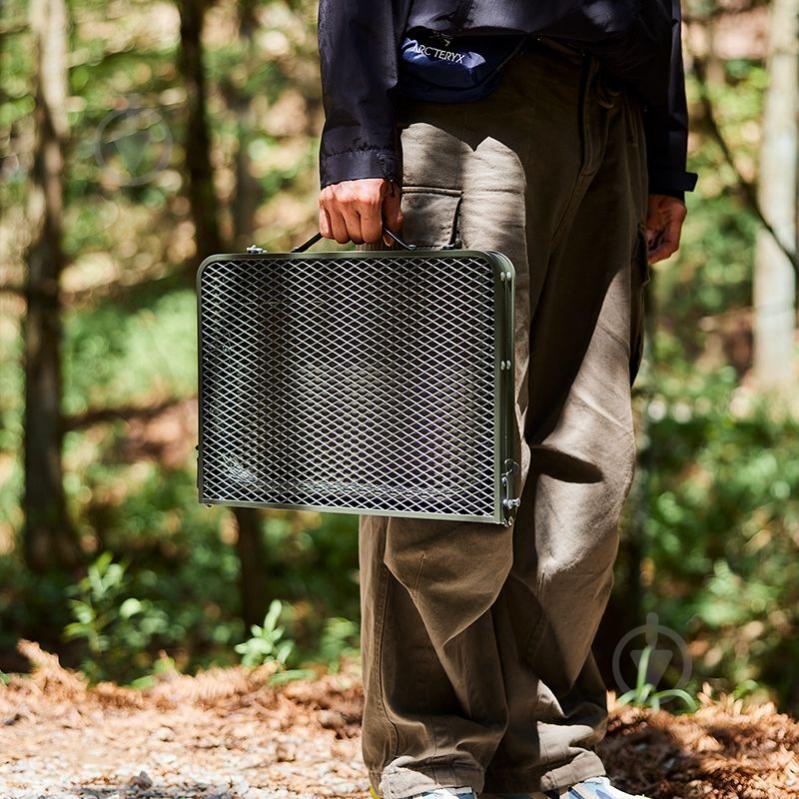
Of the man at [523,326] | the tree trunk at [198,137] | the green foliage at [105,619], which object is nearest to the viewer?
the man at [523,326]

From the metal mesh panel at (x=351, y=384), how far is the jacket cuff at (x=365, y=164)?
0.50 feet

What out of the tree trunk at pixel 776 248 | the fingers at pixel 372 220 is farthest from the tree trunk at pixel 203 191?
the tree trunk at pixel 776 248

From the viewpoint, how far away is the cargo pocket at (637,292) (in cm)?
234

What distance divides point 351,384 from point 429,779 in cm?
80

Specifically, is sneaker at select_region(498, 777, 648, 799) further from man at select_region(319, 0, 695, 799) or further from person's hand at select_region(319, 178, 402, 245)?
person's hand at select_region(319, 178, 402, 245)

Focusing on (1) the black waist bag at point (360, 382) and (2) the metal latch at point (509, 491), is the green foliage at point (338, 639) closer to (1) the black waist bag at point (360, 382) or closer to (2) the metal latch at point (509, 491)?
(1) the black waist bag at point (360, 382)

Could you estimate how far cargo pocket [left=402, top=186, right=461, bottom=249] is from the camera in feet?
6.52

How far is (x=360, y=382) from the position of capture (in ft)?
6.47

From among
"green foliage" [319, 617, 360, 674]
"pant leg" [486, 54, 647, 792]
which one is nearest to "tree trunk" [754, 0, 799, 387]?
"green foliage" [319, 617, 360, 674]

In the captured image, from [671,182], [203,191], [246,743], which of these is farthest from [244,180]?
[671,182]

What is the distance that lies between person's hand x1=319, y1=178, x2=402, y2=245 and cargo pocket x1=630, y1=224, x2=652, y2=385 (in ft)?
2.07

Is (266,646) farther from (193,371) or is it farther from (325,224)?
(193,371)

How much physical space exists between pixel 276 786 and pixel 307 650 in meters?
4.66

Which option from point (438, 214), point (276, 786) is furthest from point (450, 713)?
point (438, 214)
